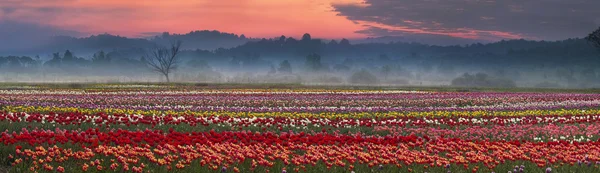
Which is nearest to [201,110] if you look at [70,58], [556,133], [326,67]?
[556,133]

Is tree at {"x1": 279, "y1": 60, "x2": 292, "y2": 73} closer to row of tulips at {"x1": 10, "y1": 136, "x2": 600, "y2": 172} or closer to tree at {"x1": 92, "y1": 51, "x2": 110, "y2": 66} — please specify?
tree at {"x1": 92, "y1": 51, "x2": 110, "y2": 66}

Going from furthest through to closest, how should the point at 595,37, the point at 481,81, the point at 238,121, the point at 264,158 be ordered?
the point at 481,81 < the point at 595,37 < the point at 238,121 < the point at 264,158

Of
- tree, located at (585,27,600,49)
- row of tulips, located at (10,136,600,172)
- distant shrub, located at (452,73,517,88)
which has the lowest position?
row of tulips, located at (10,136,600,172)

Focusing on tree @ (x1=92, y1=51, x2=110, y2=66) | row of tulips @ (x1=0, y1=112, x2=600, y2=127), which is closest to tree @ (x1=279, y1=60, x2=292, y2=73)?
tree @ (x1=92, y1=51, x2=110, y2=66)

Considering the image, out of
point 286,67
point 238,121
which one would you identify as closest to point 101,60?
point 286,67

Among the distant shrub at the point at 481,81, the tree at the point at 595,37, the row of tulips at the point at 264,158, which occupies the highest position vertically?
the tree at the point at 595,37

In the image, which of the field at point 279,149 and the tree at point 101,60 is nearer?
the field at point 279,149

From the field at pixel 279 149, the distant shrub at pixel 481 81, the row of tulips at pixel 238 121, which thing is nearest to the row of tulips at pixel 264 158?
the field at pixel 279 149

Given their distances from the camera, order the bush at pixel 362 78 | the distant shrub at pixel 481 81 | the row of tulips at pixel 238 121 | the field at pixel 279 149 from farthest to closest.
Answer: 1. the bush at pixel 362 78
2. the distant shrub at pixel 481 81
3. the row of tulips at pixel 238 121
4. the field at pixel 279 149

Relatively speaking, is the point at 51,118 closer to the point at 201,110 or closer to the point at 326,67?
the point at 201,110

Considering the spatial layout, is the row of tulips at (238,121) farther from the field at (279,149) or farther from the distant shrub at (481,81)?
the distant shrub at (481,81)

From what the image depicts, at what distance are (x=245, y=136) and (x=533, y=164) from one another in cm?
518

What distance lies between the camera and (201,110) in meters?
27.6

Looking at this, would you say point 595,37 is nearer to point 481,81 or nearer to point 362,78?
point 481,81
